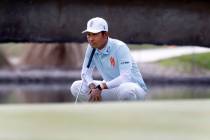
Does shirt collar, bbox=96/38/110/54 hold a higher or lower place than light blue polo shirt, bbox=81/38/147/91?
higher

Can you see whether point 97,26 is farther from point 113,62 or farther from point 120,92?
point 120,92

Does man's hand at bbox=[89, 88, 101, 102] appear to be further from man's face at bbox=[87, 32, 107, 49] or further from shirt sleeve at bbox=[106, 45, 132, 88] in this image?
man's face at bbox=[87, 32, 107, 49]

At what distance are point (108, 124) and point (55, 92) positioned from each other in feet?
28.4

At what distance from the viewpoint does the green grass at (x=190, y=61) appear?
14.9m

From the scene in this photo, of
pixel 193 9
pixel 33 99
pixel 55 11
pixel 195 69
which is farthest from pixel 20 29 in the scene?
pixel 195 69

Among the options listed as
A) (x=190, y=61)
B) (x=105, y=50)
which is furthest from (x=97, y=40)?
(x=190, y=61)

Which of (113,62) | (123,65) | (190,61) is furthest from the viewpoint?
(190,61)

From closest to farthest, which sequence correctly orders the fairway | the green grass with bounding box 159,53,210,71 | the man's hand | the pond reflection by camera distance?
the fairway
the man's hand
the pond reflection
the green grass with bounding box 159,53,210,71

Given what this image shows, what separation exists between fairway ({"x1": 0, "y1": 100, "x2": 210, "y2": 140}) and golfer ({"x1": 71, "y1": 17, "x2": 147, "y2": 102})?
251cm

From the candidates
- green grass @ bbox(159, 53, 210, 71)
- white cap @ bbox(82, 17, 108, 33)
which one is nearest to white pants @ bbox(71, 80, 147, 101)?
white cap @ bbox(82, 17, 108, 33)

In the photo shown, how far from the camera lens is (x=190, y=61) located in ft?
50.2

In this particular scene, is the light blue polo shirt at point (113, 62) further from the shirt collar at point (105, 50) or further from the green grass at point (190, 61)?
the green grass at point (190, 61)

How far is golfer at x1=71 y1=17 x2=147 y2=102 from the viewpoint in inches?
272

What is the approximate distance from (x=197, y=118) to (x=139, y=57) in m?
13.8
